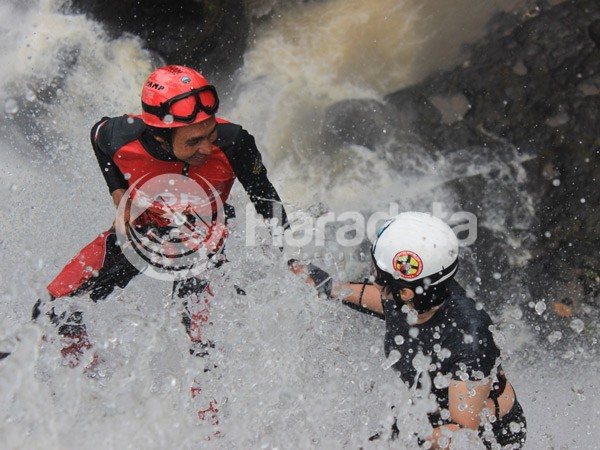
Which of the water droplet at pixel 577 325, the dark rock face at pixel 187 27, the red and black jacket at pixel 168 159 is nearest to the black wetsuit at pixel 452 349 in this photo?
the red and black jacket at pixel 168 159

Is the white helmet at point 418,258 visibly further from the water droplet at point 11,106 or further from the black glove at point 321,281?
the water droplet at point 11,106

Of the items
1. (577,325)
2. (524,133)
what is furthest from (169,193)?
(577,325)

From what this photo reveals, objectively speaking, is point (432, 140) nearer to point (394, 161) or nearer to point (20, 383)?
point (394, 161)

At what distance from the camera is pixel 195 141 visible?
12.2ft

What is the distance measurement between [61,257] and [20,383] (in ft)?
6.82

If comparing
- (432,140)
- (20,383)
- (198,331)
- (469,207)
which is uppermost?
(20,383)

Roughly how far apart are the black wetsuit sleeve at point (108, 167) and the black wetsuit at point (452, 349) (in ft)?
5.56

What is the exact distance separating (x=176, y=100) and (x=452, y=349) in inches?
72.2

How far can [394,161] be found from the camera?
654 centimetres

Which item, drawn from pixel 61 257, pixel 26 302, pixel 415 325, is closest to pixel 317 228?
pixel 61 257

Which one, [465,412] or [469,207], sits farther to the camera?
[469,207]

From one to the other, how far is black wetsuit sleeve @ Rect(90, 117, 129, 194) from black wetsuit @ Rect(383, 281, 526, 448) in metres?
1.70

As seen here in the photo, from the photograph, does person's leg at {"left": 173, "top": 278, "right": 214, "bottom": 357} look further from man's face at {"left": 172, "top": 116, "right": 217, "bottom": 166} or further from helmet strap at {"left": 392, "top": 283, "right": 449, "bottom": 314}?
helmet strap at {"left": 392, "top": 283, "right": 449, "bottom": 314}

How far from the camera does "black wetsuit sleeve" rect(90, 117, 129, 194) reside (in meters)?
3.97
